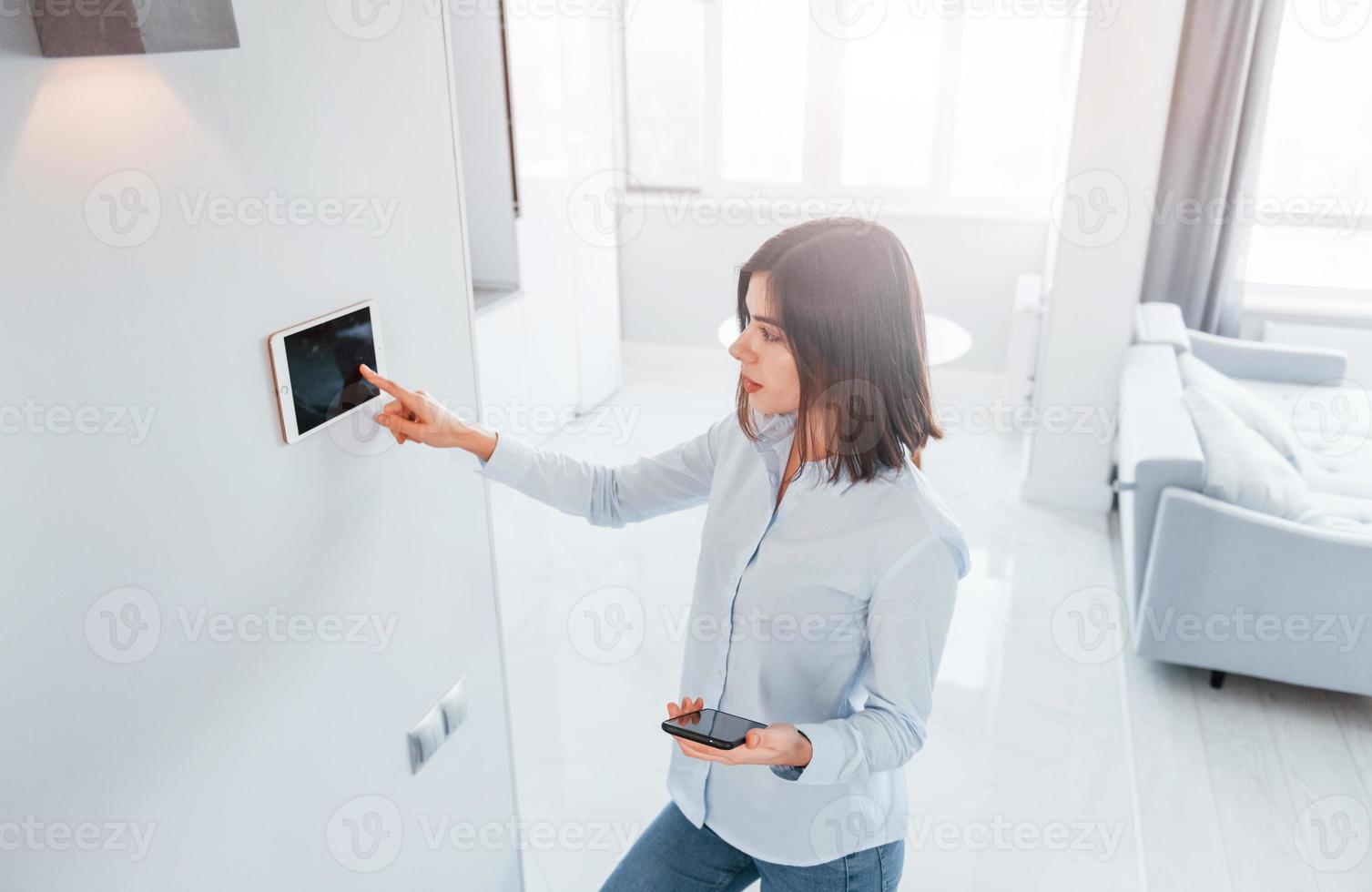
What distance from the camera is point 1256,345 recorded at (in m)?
4.10

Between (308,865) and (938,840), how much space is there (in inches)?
63.2

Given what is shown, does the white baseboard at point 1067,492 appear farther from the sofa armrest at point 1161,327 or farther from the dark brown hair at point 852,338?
the dark brown hair at point 852,338

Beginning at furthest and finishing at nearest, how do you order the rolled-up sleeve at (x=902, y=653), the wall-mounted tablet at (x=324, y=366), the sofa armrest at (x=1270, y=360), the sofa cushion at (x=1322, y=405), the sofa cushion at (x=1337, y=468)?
1. the sofa armrest at (x=1270, y=360)
2. the sofa cushion at (x=1322, y=405)
3. the sofa cushion at (x=1337, y=468)
4. the rolled-up sleeve at (x=902, y=653)
5. the wall-mounted tablet at (x=324, y=366)

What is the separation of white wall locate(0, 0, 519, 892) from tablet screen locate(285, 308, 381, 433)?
0.10 ft

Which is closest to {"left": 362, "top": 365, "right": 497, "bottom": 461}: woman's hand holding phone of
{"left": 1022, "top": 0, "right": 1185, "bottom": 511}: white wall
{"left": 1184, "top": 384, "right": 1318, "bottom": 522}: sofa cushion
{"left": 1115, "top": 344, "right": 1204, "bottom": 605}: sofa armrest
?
{"left": 1115, "top": 344, "right": 1204, "bottom": 605}: sofa armrest

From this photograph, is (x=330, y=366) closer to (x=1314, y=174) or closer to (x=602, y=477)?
(x=602, y=477)

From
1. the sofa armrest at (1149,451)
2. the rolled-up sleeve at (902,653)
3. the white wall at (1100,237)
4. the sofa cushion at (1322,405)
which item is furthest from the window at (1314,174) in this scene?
the rolled-up sleeve at (902,653)

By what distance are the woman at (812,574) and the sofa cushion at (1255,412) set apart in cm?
251

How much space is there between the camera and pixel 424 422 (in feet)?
4.58

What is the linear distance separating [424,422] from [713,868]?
0.79 meters

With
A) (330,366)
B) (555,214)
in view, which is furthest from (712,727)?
(555,214)

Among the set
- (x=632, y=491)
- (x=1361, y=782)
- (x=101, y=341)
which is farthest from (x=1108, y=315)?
(x=101, y=341)

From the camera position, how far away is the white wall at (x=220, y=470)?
88cm

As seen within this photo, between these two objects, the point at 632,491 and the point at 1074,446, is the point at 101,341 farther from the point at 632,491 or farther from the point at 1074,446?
the point at 1074,446
